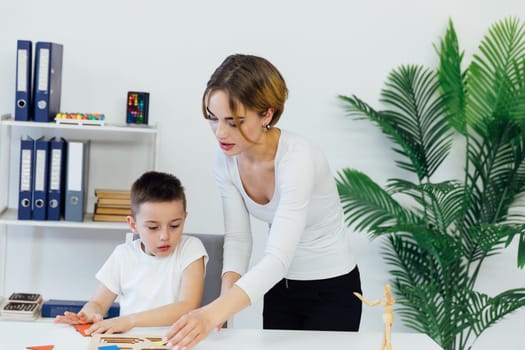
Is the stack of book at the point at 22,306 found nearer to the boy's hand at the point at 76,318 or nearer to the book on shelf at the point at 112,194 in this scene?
the book on shelf at the point at 112,194

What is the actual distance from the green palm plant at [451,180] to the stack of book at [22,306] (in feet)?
4.74

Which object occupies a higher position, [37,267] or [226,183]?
[226,183]

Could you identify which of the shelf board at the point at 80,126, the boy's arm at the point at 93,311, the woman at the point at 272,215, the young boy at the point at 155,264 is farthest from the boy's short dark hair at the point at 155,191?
the shelf board at the point at 80,126

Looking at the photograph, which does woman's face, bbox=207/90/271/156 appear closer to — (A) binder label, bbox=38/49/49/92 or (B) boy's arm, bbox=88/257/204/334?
(B) boy's arm, bbox=88/257/204/334

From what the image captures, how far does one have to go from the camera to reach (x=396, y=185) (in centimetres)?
379

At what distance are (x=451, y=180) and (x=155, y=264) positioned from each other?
1.84 m

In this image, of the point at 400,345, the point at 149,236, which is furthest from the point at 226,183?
the point at 400,345

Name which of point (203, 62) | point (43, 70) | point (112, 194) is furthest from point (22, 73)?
point (203, 62)

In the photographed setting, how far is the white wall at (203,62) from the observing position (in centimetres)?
386

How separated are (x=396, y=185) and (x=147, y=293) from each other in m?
1.72

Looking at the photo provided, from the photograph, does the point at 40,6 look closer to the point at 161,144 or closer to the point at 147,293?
the point at 161,144

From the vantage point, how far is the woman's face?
2.12 metres

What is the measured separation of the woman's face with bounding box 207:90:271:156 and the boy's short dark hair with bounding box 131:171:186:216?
335 millimetres

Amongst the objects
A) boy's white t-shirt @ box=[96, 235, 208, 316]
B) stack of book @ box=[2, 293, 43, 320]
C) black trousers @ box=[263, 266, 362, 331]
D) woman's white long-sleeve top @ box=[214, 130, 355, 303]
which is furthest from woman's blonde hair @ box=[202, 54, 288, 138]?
stack of book @ box=[2, 293, 43, 320]
